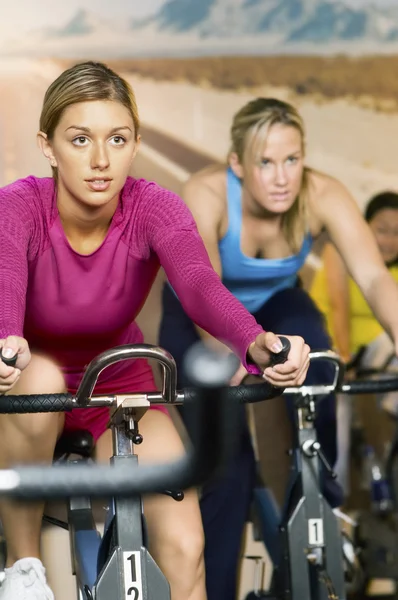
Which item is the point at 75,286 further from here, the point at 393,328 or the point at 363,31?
the point at 363,31

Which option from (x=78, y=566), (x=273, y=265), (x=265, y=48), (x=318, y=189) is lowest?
(x=78, y=566)

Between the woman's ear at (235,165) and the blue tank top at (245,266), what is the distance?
1cm

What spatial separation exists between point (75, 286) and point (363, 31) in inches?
85.6

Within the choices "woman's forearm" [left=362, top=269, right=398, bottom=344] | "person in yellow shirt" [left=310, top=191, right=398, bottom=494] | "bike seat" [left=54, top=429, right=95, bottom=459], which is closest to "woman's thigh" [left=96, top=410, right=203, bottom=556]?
"bike seat" [left=54, top=429, right=95, bottom=459]

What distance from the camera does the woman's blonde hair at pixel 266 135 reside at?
9.52 ft

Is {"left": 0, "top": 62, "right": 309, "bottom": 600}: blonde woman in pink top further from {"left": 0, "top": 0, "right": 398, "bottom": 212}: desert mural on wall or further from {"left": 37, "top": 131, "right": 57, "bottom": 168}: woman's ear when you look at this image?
{"left": 0, "top": 0, "right": 398, "bottom": 212}: desert mural on wall

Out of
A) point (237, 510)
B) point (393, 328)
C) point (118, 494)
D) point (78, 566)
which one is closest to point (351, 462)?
point (237, 510)

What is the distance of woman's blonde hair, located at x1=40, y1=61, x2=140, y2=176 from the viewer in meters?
2.03

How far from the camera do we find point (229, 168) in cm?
303

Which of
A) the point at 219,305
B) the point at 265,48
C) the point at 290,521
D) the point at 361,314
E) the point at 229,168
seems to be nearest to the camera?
the point at 219,305

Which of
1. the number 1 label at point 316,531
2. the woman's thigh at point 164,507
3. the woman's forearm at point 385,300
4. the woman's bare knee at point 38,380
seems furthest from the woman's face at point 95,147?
the number 1 label at point 316,531

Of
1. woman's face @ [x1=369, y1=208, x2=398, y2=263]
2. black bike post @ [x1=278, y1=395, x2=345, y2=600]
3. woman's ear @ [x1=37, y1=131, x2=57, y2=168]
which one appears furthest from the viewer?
woman's face @ [x1=369, y1=208, x2=398, y2=263]

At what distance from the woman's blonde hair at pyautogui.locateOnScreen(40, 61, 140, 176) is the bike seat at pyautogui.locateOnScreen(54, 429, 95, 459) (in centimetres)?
61

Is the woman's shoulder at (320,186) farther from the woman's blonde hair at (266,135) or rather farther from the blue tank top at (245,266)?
the blue tank top at (245,266)
